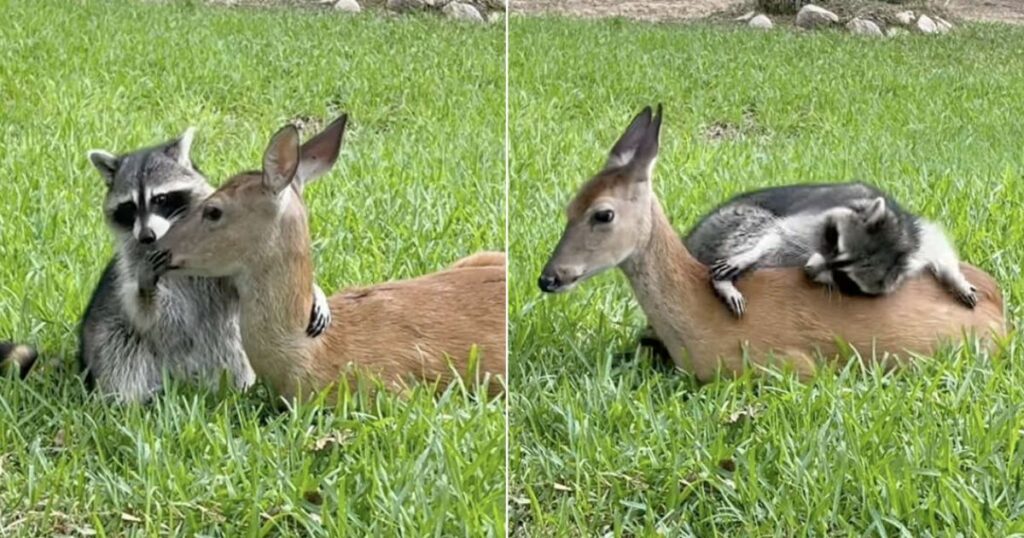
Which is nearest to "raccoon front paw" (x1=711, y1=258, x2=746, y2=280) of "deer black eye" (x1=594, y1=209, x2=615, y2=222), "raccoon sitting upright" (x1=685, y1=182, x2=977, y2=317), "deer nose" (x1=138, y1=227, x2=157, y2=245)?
"raccoon sitting upright" (x1=685, y1=182, x2=977, y2=317)

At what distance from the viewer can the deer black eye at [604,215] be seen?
1343 mm

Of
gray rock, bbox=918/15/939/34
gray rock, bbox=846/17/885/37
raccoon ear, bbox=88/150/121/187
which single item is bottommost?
raccoon ear, bbox=88/150/121/187

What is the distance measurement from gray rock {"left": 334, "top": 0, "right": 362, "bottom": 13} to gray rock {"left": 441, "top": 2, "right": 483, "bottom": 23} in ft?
0.27

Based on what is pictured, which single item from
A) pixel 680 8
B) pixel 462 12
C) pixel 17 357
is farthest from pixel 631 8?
pixel 17 357

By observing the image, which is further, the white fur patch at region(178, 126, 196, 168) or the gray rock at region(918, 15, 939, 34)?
the gray rock at region(918, 15, 939, 34)

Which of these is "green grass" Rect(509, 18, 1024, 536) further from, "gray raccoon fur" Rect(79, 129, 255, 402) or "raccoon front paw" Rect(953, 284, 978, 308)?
"gray raccoon fur" Rect(79, 129, 255, 402)

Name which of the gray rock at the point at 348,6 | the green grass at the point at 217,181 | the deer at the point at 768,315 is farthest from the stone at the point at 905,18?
the gray rock at the point at 348,6

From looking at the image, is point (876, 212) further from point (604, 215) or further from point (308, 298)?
point (308, 298)

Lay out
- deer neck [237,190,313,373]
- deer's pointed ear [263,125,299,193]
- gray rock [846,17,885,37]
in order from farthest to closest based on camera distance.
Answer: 1. gray rock [846,17,885,37]
2. deer neck [237,190,313,373]
3. deer's pointed ear [263,125,299,193]

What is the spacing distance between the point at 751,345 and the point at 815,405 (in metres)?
0.09

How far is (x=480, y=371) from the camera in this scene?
138cm

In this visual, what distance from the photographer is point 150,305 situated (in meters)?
1.27

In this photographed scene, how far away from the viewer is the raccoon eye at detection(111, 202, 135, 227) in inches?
46.4

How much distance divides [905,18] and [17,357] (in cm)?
96
